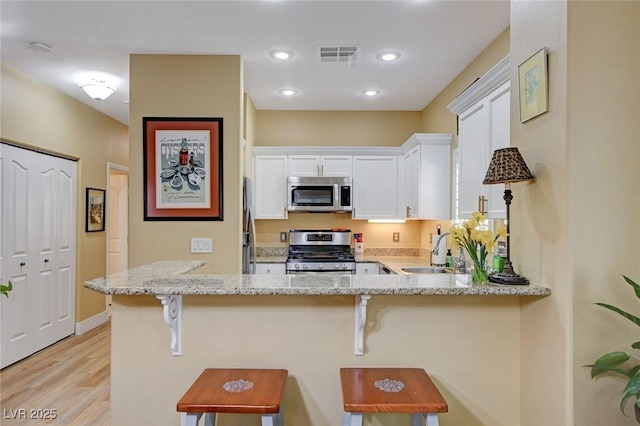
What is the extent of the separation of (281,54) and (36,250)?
309cm

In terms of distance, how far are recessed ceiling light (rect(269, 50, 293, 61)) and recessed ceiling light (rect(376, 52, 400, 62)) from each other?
74 centimetres

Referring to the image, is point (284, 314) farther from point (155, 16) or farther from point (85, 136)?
point (85, 136)

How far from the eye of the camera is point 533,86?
5.28 ft

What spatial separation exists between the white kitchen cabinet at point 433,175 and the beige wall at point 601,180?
7.85 feet

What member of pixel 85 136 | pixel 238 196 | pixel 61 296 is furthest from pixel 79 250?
pixel 238 196

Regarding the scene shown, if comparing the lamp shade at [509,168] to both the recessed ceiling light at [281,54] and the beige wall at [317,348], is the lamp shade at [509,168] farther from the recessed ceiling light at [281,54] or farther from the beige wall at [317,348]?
the recessed ceiling light at [281,54]

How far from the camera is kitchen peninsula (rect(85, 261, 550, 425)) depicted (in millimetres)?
1733

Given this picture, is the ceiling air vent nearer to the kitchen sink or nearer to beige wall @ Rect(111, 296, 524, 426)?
the kitchen sink

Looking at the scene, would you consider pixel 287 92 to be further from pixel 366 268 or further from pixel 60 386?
pixel 60 386

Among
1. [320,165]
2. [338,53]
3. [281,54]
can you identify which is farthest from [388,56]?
[320,165]

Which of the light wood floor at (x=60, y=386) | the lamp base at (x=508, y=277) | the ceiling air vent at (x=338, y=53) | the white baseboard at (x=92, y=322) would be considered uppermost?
the ceiling air vent at (x=338, y=53)

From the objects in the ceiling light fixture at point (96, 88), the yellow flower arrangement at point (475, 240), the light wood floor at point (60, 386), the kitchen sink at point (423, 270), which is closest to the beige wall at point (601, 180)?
the yellow flower arrangement at point (475, 240)

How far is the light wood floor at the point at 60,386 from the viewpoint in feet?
8.75

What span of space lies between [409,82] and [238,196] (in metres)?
2.06
